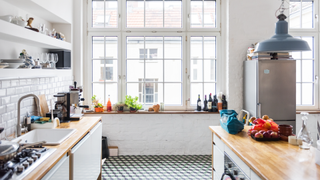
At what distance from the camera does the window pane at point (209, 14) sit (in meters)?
5.01

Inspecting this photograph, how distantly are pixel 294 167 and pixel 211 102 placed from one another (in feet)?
10.1

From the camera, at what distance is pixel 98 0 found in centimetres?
498

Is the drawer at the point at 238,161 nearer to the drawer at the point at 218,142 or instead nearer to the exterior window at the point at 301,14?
the drawer at the point at 218,142

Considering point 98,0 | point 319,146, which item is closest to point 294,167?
point 319,146

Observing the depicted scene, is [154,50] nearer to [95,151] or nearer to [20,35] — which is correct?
[95,151]

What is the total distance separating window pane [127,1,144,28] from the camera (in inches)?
197

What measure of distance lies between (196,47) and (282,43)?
286 centimetres

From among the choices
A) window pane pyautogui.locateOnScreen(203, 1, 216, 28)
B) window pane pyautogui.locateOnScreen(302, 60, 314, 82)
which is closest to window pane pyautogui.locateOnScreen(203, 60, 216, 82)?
window pane pyautogui.locateOnScreen(203, 1, 216, 28)

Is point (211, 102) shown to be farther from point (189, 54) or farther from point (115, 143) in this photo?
point (115, 143)

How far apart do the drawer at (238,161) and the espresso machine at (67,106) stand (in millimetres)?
2103

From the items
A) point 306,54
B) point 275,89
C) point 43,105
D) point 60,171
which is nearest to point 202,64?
point 275,89

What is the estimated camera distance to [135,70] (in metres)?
5.04

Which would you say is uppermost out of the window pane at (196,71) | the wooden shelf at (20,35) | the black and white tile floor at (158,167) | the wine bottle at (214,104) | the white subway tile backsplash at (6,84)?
the wooden shelf at (20,35)

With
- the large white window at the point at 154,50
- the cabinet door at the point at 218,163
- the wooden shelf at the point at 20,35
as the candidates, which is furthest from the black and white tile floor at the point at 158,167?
the wooden shelf at the point at 20,35
